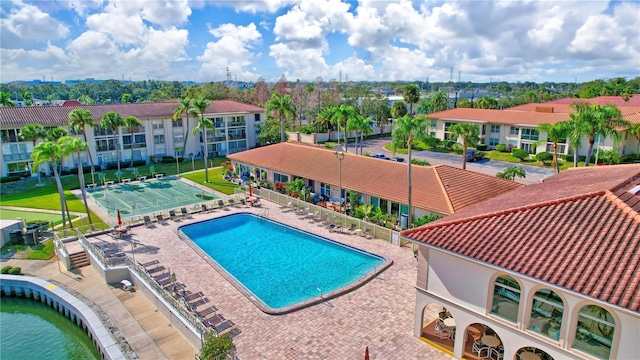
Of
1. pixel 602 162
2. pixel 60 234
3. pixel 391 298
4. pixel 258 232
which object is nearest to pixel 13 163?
pixel 60 234

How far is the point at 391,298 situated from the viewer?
21906 millimetres

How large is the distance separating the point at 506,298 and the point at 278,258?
16817 mm

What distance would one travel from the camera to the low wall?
19.1 meters

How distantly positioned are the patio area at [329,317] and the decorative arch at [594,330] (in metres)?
5.34

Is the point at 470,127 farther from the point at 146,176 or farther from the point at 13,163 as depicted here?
the point at 13,163

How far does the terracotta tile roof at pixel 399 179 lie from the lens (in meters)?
30.7

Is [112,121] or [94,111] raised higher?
[94,111]

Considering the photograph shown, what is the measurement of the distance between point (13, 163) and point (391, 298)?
5314 cm

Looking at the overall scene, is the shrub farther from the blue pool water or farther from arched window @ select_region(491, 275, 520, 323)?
arched window @ select_region(491, 275, 520, 323)

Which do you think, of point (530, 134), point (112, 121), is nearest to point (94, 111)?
point (112, 121)

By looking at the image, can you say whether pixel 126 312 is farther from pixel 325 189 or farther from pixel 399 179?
pixel 399 179

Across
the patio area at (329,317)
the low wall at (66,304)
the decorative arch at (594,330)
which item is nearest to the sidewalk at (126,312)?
the low wall at (66,304)

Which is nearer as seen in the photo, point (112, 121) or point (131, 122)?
point (112, 121)

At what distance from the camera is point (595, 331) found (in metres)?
13.1
